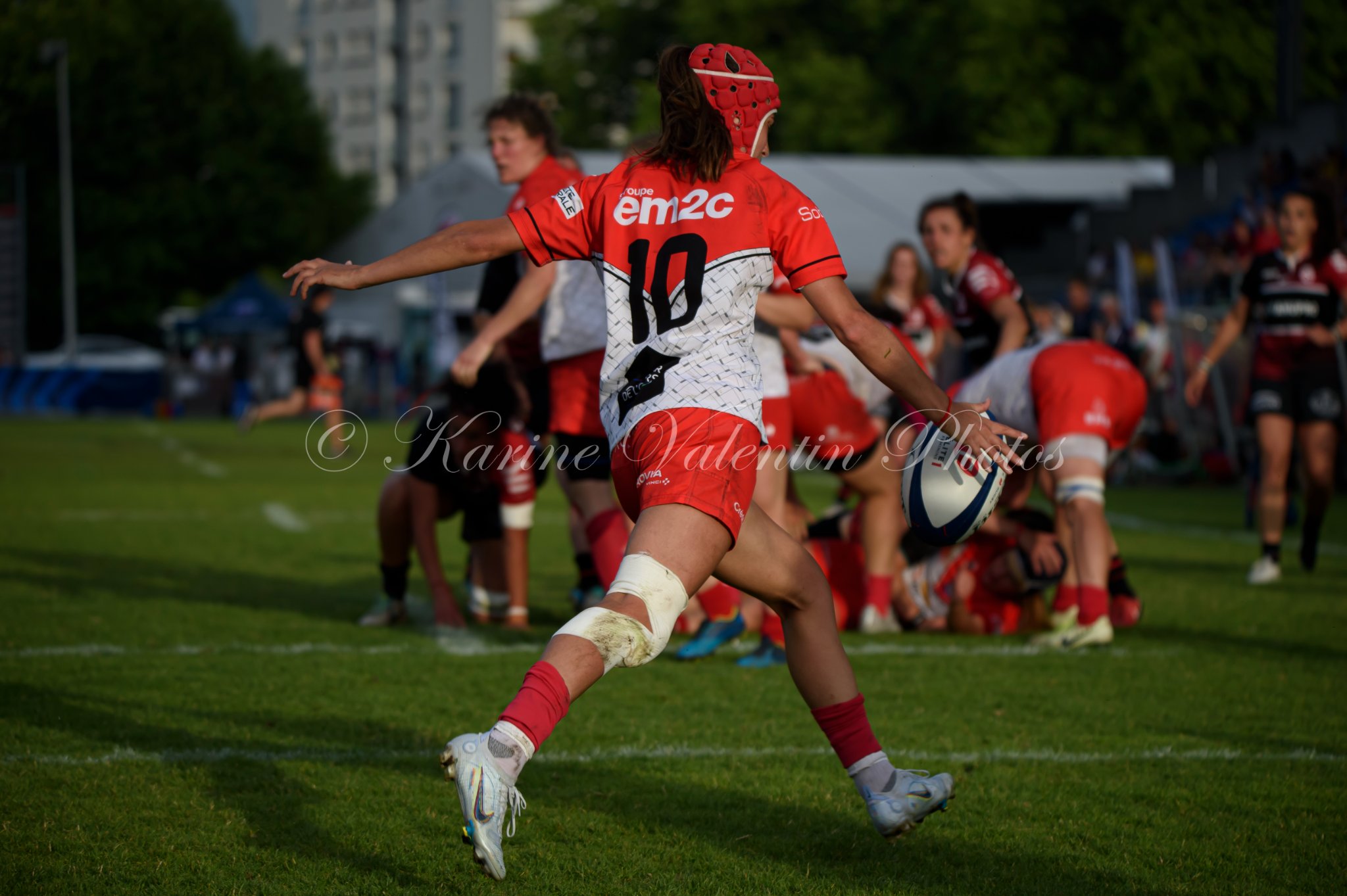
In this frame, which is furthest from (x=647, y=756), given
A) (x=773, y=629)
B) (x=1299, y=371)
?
(x=1299, y=371)

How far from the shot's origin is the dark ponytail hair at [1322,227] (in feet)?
28.4

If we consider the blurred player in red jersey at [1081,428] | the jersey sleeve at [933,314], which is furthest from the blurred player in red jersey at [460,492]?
the jersey sleeve at [933,314]

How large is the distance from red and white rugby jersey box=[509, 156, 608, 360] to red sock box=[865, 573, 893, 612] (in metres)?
1.82

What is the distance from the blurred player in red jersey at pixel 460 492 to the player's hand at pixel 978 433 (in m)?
3.68

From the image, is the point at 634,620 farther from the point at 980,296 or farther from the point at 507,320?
the point at 980,296

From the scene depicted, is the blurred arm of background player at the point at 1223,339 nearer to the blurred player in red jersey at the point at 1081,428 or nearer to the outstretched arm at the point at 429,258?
the blurred player in red jersey at the point at 1081,428

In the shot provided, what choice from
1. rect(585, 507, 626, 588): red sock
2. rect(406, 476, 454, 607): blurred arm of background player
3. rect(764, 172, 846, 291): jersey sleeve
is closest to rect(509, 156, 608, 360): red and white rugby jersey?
rect(585, 507, 626, 588): red sock

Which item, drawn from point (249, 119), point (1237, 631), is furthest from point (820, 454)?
point (249, 119)

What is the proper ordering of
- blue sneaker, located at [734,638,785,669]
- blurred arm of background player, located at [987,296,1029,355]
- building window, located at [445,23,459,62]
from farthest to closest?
building window, located at [445,23,459,62], blurred arm of background player, located at [987,296,1029,355], blue sneaker, located at [734,638,785,669]

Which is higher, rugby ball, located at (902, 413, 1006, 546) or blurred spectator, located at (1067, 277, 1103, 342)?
rugby ball, located at (902, 413, 1006, 546)

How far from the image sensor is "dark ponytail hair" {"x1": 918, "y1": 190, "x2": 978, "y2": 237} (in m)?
7.51

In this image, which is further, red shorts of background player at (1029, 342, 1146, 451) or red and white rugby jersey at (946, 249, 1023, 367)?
red and white rugby jersey at (946, 249, 1023, 367)

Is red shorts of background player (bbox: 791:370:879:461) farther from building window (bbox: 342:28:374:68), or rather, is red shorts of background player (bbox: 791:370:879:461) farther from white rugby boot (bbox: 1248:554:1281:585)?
building window (bbox: 342:28:374:68)

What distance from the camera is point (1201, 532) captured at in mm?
11273
